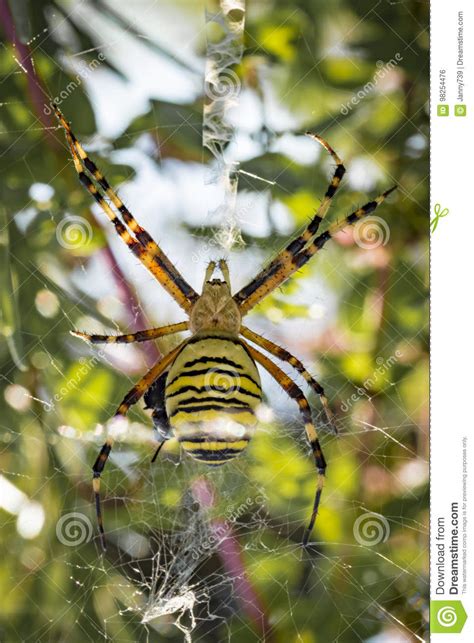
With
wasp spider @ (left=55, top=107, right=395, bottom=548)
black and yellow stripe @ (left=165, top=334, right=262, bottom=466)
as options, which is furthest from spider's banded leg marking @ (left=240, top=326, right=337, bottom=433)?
black and yellow stripe @ (left=165, top=334, right=262, bottom=466)

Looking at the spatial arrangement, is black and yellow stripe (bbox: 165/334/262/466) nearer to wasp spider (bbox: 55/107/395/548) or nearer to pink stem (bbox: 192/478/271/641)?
wasp spider (bbox: 55/107/395/548)

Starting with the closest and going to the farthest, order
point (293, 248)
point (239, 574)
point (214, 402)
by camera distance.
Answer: point (214, 402), point (293, 248), point (239, 574)

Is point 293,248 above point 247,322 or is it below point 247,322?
above

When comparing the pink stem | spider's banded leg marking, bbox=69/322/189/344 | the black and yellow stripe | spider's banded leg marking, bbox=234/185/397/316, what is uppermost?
spider's banded leg marking, bbox=234/185/397/316

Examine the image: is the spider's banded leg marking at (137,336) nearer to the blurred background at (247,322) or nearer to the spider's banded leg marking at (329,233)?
the blurred background at (247,322)

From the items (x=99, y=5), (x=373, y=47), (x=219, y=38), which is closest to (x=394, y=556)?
(x=373, y=47)

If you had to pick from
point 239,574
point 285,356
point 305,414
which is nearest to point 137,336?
point 285,356

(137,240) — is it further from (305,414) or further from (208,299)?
(305,414)
